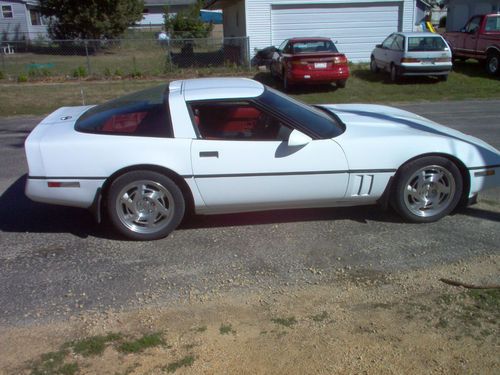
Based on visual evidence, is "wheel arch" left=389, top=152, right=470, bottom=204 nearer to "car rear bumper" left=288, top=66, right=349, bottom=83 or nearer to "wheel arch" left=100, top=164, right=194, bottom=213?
"wheel arch" left=100, top=164, right=194, bottom=213

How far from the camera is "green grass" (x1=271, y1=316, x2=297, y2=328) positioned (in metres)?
3.50

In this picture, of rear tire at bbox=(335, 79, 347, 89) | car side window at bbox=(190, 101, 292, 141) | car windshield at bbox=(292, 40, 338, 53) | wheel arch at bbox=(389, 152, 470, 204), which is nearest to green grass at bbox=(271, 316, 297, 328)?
car side window at bbox=(190, 101, 292, 141)

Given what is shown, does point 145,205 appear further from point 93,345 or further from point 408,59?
point 408,59

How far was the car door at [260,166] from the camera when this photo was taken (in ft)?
15.5

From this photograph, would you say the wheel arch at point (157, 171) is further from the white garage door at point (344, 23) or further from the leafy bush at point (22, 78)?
the white garage door at point (344, 23)

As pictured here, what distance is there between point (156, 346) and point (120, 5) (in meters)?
32.2

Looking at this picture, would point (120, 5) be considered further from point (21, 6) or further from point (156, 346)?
point (156, 346)

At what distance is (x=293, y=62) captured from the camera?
1529 cm

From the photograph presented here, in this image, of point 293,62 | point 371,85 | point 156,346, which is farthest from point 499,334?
point 371,85

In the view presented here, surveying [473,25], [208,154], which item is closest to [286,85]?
[473,25]

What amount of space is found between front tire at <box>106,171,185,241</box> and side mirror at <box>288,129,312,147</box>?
3.46ft

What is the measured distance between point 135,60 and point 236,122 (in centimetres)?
1997

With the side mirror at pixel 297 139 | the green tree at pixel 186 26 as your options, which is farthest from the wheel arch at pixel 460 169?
the green tree at pixel 186 26

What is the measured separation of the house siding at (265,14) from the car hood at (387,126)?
15.4 meters
